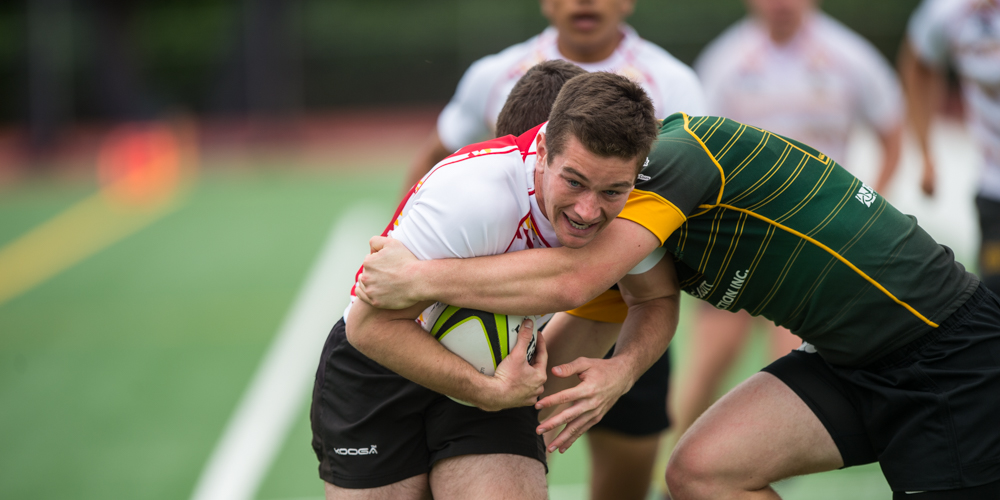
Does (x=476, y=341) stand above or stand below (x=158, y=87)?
above

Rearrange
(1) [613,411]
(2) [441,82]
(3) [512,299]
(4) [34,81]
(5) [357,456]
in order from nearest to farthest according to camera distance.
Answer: (3) [512,299] < (5) [357,456] < (1) [613,411] < (4) [34,81] < (2) [441,82]

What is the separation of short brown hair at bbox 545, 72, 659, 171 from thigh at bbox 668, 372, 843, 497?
1.05 m

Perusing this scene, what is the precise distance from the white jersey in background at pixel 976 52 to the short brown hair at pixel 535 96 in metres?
3.26

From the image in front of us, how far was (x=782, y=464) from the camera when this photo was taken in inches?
130

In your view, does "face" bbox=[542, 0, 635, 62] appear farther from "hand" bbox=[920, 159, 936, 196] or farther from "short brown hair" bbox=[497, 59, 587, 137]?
"hand" bbox=[920, 159, 936, 196]

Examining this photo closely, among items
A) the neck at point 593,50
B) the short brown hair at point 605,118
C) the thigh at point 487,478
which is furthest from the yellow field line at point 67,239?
the short brown hair at point 605,118

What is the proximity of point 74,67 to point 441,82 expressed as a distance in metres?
12.0

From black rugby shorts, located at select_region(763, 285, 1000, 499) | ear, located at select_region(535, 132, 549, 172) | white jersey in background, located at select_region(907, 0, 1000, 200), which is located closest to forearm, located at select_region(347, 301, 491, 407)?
ear, located at select_region(535, 132, 549, 172)

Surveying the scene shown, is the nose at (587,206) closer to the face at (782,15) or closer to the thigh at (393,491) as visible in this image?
the thigh at (393,491)

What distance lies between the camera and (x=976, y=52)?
5621mm

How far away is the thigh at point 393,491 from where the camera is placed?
348cm

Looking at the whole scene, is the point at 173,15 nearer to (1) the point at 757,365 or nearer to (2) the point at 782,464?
(1) the point at 757,365

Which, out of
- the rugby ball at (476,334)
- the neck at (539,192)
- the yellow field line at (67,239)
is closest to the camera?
the neck at (539,192)

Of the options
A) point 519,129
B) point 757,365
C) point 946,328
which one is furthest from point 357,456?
point 757,365
